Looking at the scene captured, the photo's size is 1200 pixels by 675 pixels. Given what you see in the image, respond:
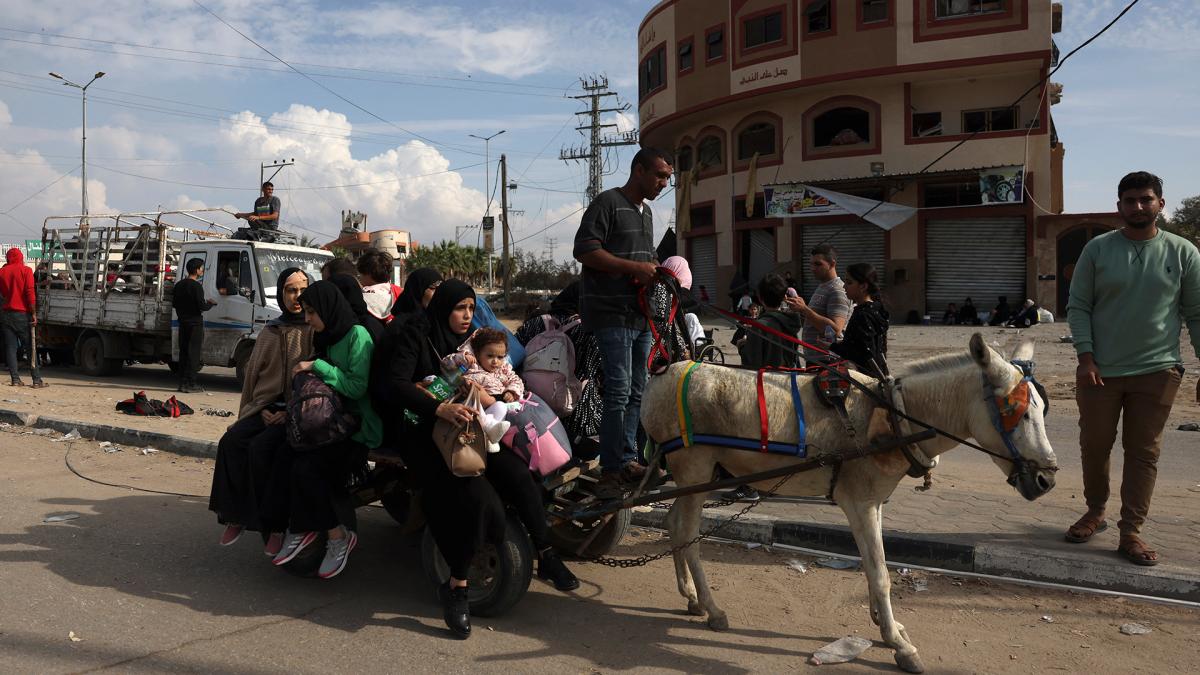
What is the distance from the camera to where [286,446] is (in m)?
4.48

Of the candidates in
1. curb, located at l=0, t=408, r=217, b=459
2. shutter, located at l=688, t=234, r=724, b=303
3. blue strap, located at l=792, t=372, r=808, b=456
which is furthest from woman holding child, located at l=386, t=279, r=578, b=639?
shutter, located at l=688, t=234, r=724, b=303

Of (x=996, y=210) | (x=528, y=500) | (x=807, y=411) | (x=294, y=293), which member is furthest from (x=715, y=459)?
(x=996, y=210)

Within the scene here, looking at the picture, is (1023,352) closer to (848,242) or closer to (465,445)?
(465,445)

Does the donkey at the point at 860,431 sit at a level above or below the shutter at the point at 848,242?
below

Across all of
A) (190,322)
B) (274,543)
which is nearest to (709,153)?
(190,322)

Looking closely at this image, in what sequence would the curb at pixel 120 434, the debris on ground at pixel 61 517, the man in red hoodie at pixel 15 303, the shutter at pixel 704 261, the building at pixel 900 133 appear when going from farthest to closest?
the shutter at pixel 704 261, the building at pixel 900 133, the man in red hoodie at pixel 15 303, the curb at pixel 120 434, the debris on ground at pixel 61 517

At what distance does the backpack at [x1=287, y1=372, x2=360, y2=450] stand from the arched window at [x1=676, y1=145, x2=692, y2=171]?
27.5 meters

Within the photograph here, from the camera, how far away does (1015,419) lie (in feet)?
11.1

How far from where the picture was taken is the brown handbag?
3828 mm

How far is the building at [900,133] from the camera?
23.8 meters

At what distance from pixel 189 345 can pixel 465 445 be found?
9966mm

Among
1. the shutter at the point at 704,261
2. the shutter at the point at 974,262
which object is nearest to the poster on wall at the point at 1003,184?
the shutter at the point at 974,262

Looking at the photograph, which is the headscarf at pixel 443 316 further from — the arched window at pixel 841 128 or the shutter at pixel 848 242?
the arched window at pixel 841 128

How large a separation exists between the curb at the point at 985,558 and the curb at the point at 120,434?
5.22m
